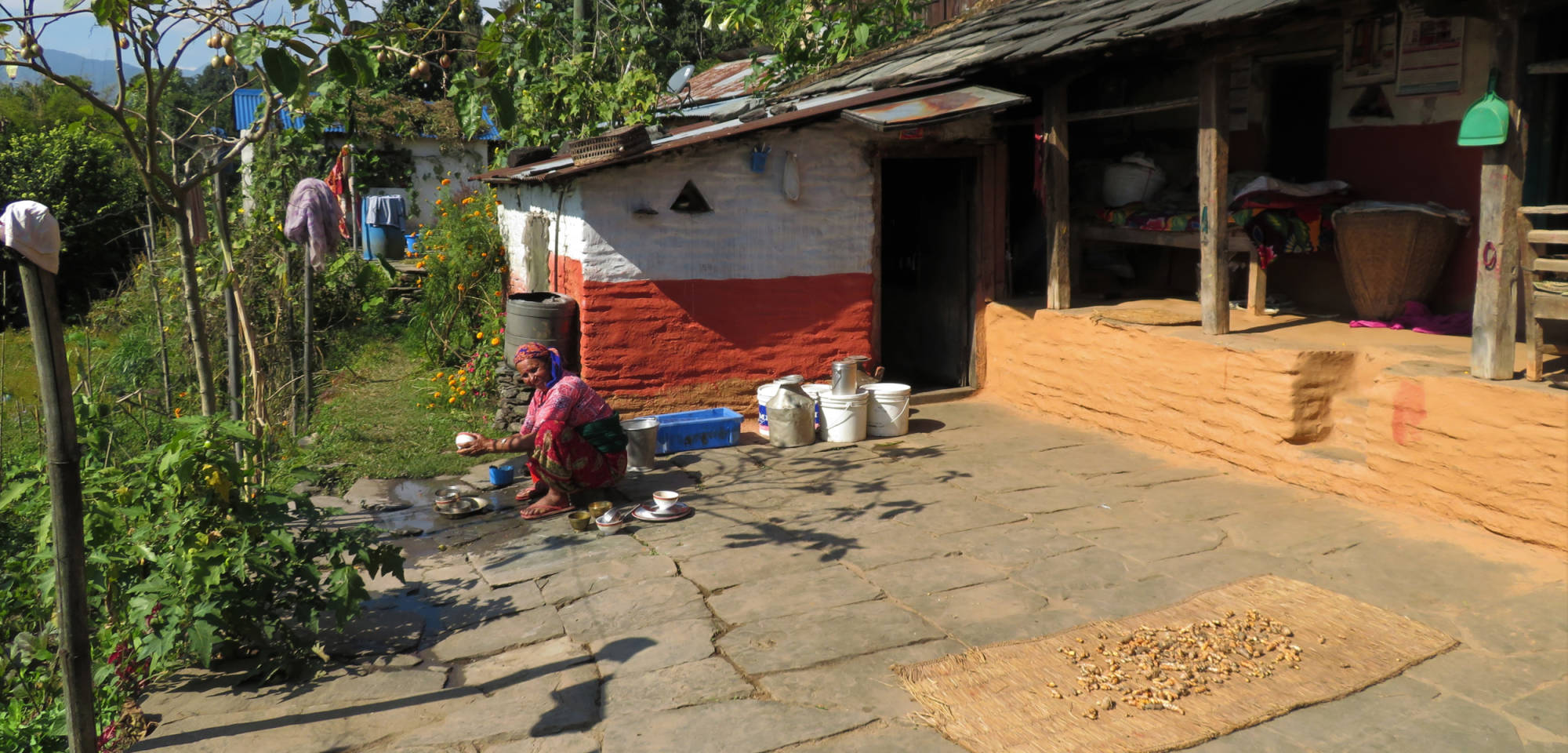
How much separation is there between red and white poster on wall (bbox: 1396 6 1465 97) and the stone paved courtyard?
292cm

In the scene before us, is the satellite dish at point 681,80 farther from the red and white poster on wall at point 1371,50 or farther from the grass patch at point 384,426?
the red and white poster on wall at point 1371,50

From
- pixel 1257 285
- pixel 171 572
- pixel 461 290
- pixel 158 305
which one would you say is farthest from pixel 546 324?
pixel 1257 285

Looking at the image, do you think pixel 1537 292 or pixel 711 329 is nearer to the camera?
pixel 1537 292

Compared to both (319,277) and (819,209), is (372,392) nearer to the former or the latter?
(319,277)

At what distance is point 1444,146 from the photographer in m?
7.24

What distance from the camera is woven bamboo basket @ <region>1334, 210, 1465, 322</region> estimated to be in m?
7.02

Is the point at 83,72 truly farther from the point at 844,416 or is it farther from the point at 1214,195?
the point at 1214,195


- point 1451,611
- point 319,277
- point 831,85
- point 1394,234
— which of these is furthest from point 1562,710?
point 319,277

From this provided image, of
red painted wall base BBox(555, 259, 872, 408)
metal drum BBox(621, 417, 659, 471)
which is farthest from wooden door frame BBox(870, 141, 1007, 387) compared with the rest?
metal drum BBox(621, 417, 659, 471)

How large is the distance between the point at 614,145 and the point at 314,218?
85.5 inches

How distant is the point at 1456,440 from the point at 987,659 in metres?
3.19

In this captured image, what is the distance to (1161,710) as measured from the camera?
4.01 metres

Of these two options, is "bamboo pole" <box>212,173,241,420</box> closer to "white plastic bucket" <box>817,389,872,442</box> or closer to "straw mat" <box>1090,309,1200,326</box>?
"white plastic bucket" <box>817,389,872,442</box>

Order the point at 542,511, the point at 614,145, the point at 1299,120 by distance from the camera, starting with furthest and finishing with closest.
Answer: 1. the point at 1299,120
2. the point at 614,145
3. the point at 542,511
